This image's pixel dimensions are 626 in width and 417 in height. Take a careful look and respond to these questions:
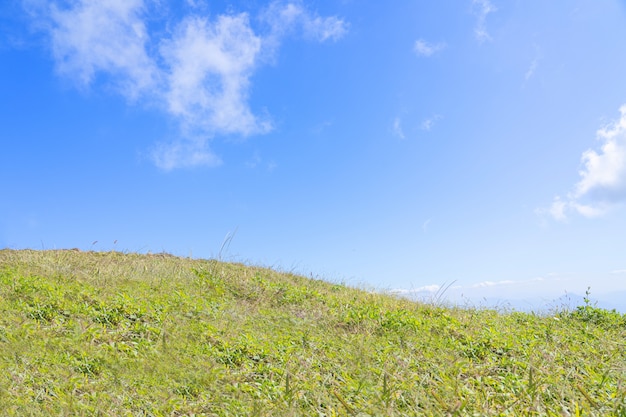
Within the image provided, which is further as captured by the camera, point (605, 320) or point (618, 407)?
point (605, 320)

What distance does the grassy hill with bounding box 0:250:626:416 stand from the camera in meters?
6.02

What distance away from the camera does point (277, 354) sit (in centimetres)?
786

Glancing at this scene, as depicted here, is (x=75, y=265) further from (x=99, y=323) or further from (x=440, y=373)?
(x=440, y=373)

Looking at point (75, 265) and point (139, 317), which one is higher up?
point (75, 265)

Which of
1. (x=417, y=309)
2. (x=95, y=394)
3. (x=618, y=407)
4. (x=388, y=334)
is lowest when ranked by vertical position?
(x=95, y=394)

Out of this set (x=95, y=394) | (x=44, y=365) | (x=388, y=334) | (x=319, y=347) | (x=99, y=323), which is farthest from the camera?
(x=388, y=334)

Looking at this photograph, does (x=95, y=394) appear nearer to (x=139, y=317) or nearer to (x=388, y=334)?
(x=139, y=317)

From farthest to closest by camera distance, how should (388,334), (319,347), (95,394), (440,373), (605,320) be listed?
(605,320)
(388,334)
(319,347)
(440,373)
(95,394)

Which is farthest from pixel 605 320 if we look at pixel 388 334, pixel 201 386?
pixel 201 386

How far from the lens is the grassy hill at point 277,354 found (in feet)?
19.7

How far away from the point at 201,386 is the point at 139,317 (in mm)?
3596

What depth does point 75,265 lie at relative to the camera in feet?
53.2

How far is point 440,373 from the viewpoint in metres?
6.98

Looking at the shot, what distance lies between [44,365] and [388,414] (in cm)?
549
